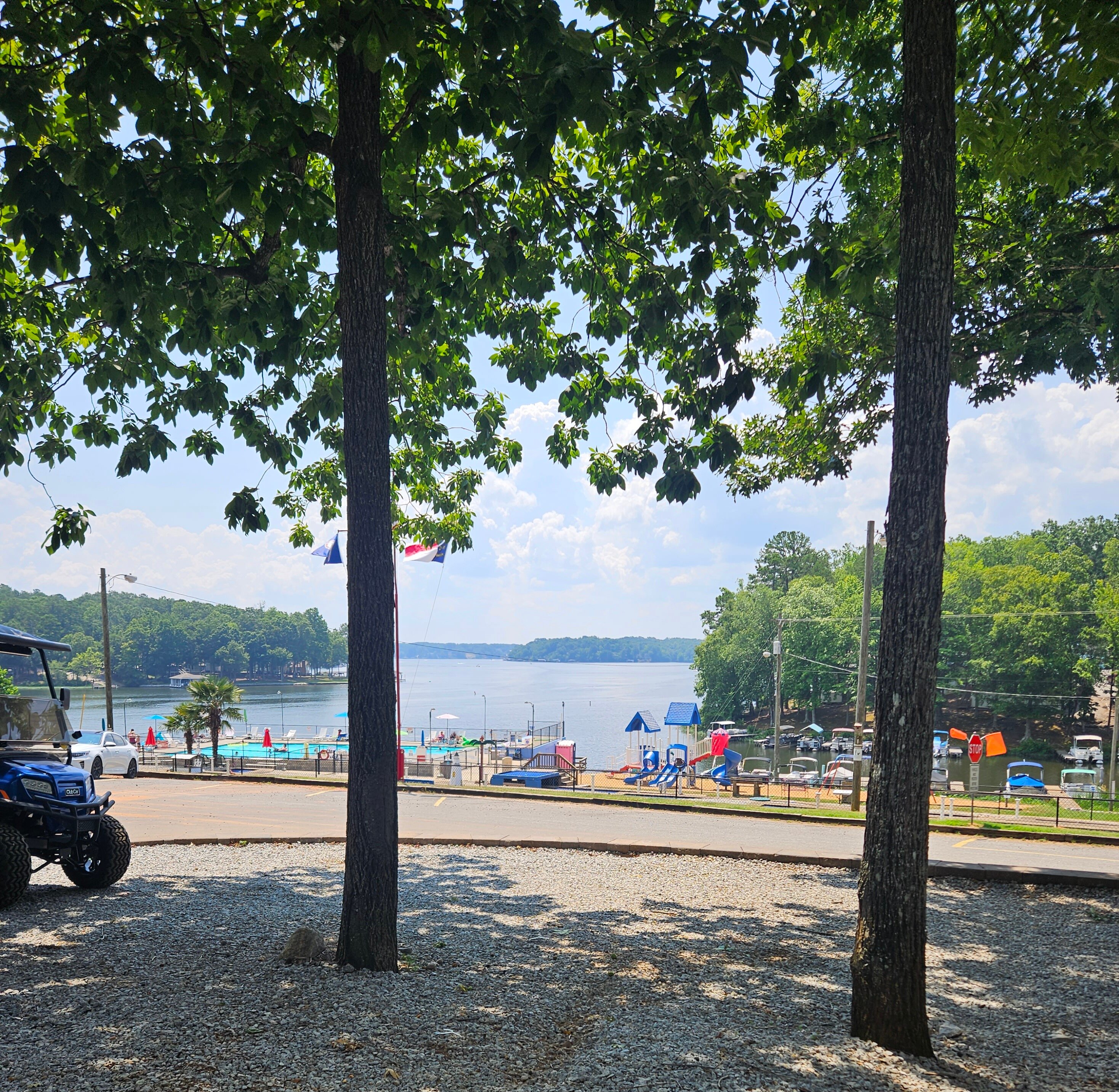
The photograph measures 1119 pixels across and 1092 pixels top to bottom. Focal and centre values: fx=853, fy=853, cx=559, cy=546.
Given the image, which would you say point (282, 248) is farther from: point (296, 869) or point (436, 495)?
point (296, 869)

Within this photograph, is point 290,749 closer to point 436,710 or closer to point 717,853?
point 717,853

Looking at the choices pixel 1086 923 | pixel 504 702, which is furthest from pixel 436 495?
pixel 504 702

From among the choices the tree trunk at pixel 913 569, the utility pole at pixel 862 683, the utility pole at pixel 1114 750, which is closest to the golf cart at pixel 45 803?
the tree trunk at pixel 913 569

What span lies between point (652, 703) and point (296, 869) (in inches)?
5978

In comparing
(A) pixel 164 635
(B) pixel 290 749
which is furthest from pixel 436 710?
(B) pixel 290 749

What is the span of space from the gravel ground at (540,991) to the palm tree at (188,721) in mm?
28133

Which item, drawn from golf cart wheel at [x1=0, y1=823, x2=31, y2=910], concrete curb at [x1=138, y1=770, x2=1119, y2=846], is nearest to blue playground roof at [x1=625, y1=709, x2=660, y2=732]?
concrete curb at [x1=138, y1=770, x2=1119, y2=846]

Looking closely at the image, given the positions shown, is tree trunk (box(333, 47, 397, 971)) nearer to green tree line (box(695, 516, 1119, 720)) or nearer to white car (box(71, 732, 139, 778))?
white car (box(71, 732, 139, 778))

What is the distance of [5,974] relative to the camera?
5.88 m

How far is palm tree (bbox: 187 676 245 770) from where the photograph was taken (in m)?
36.1

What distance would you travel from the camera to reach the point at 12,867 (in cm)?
785

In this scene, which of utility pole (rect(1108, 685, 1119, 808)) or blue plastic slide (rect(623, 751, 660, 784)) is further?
blue plastic slide (rect(623, 751, 660, 784))

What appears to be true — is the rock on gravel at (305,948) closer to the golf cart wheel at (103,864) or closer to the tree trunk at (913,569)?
the tree trunk at (913,569)

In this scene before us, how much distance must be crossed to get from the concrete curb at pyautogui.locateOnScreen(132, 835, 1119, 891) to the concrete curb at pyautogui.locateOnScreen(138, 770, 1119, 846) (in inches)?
127
